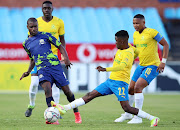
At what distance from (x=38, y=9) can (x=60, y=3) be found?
1240 mm

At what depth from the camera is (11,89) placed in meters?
17.0

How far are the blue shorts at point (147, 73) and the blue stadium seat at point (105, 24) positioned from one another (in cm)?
1348

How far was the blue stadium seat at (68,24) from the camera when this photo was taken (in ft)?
73.9

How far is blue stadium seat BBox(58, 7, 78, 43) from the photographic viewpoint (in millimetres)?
22528

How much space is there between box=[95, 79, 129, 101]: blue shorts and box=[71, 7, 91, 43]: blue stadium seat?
14.6m

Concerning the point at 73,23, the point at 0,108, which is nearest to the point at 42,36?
the point at 0,108

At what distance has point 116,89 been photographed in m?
7.74

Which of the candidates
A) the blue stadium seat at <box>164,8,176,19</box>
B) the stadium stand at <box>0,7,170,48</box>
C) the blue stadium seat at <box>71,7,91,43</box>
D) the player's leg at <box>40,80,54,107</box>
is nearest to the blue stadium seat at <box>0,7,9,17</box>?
the stadium stand at <box>0,7,170,48</box>

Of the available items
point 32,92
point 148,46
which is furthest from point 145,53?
point 32,92

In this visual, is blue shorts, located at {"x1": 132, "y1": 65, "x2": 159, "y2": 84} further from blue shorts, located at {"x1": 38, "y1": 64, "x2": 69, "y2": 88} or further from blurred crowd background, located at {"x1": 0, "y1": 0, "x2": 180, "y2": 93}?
blurred crowd background, located at {"x1": 0, "y1": 0, "x2": 180, "y2": 93}

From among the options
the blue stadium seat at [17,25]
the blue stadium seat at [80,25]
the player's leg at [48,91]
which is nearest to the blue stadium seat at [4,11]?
the blue stadium seat at [17,25]

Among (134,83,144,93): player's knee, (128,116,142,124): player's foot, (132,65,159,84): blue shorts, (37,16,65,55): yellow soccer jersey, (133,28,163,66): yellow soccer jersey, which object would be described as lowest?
(128,116,142,124): player's foot

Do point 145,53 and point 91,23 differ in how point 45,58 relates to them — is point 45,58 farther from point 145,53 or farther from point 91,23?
point 91,23

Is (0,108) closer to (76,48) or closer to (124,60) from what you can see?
(124,60)
